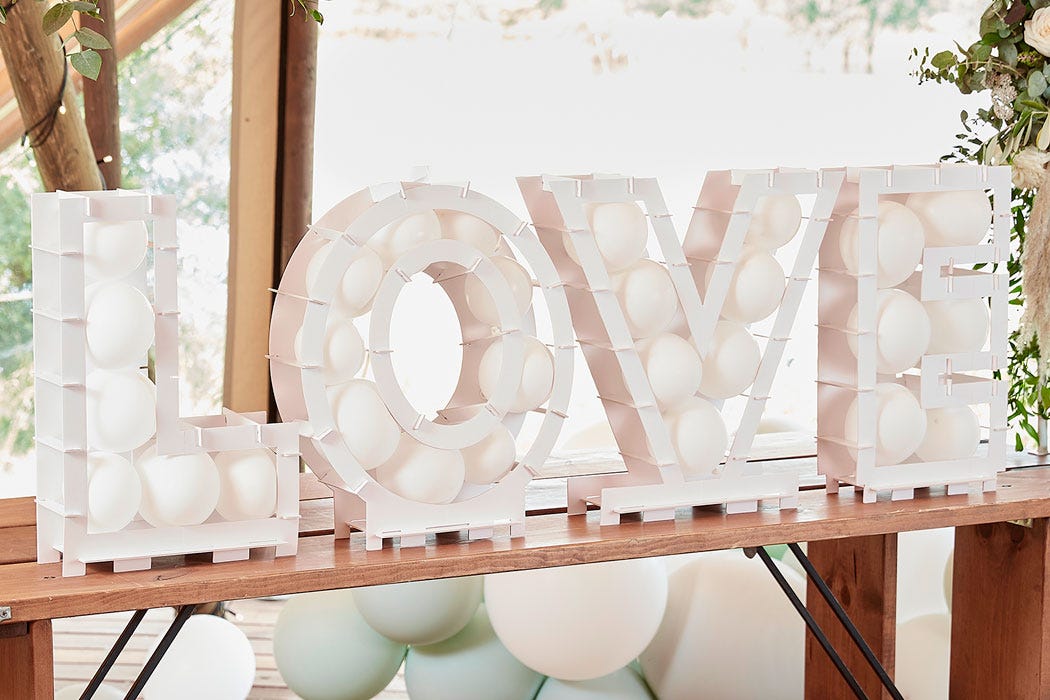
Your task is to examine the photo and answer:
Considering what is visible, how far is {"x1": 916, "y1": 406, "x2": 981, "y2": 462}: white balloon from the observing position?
154cm

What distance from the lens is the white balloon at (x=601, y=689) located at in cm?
215

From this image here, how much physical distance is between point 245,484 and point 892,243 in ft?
2.70

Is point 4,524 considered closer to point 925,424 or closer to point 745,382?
point 745,382

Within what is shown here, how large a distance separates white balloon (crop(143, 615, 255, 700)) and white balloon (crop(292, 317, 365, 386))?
1123mm

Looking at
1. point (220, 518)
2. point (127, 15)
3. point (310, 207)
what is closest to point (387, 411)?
point (220, 518)

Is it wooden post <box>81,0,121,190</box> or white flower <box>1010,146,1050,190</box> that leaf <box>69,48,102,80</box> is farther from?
wooden post <box>81,0,121,190</box>

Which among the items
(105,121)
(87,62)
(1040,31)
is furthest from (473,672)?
(105,121)

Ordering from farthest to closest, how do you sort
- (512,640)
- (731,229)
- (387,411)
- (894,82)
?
1. (894,82)
2. (512,640)
3. (731,229)
4. (387,411)

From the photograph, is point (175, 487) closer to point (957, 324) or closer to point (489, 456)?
point (489, 456)

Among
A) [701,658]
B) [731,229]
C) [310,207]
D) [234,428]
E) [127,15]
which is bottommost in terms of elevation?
[701,658]

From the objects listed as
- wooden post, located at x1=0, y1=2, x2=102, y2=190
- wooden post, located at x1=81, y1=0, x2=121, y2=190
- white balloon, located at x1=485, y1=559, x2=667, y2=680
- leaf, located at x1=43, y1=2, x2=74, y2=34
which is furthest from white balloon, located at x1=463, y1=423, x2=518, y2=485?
wooden post, located at x1=81, y1=0, x2=121, y2=190

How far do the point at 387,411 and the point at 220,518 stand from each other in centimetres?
21

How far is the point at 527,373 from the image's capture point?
135cm

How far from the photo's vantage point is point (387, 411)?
130 cm
